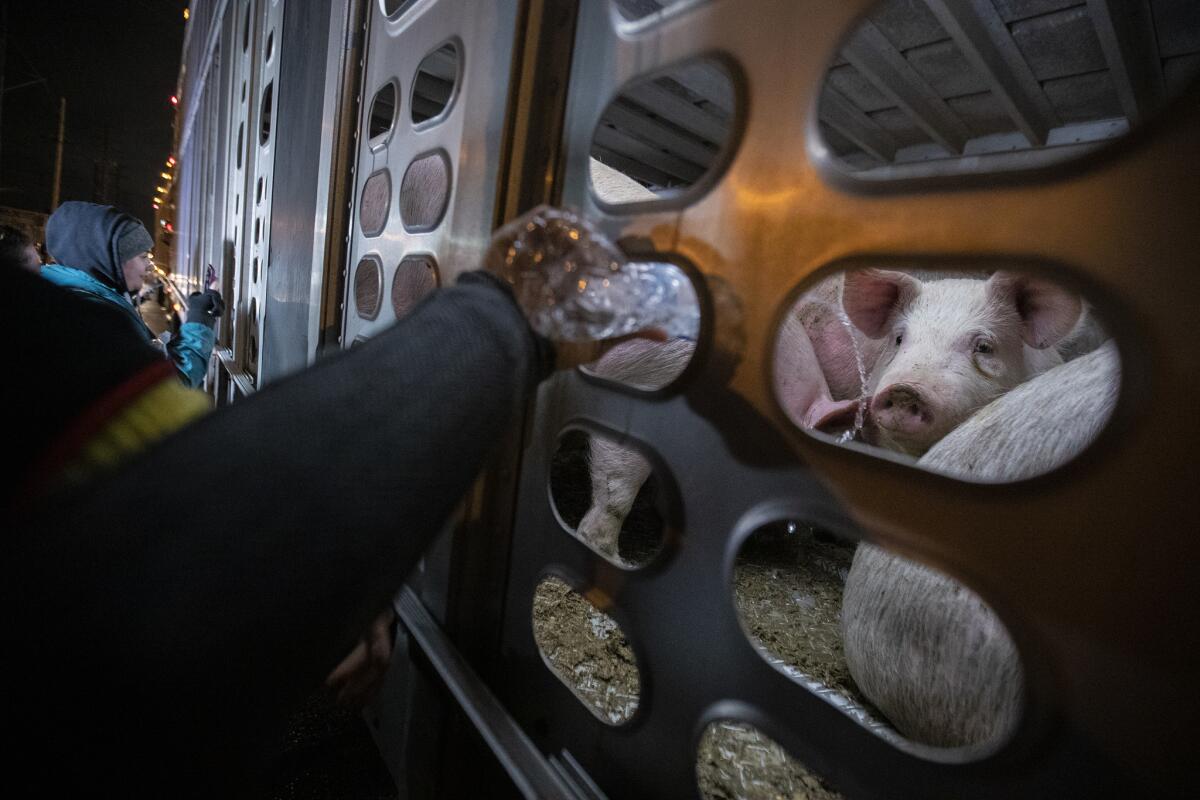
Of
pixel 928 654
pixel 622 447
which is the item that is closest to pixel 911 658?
pixel 928 654

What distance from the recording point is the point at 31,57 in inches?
426

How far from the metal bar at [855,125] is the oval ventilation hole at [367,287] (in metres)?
1.74

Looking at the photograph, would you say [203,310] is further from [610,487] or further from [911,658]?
[911,658]

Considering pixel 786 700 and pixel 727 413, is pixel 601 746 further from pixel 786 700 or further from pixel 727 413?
pixel 727 413

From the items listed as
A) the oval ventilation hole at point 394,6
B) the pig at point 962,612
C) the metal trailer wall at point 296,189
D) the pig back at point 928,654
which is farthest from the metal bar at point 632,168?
the pig back at point 928,654

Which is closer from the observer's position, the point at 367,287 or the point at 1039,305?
the point at 1039,305

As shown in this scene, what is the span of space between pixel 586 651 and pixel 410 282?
1.04 meters

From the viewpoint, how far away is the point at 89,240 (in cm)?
204

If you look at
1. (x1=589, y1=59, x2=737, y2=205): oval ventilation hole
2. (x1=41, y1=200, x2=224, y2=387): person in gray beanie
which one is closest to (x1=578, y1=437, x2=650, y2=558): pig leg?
(x1=589, y1=59, x2=737, y2=205): oval ventilation hole

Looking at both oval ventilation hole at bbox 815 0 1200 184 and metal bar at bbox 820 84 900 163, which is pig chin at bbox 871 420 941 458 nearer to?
oval ventilation hole at bbox 815 0 1200 184

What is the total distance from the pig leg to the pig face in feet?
2.22

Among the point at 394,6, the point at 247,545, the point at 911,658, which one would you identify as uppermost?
the point at 394,6

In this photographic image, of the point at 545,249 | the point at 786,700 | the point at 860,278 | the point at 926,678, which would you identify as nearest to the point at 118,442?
the point at 545,249

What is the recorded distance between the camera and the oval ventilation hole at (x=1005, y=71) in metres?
1.30
